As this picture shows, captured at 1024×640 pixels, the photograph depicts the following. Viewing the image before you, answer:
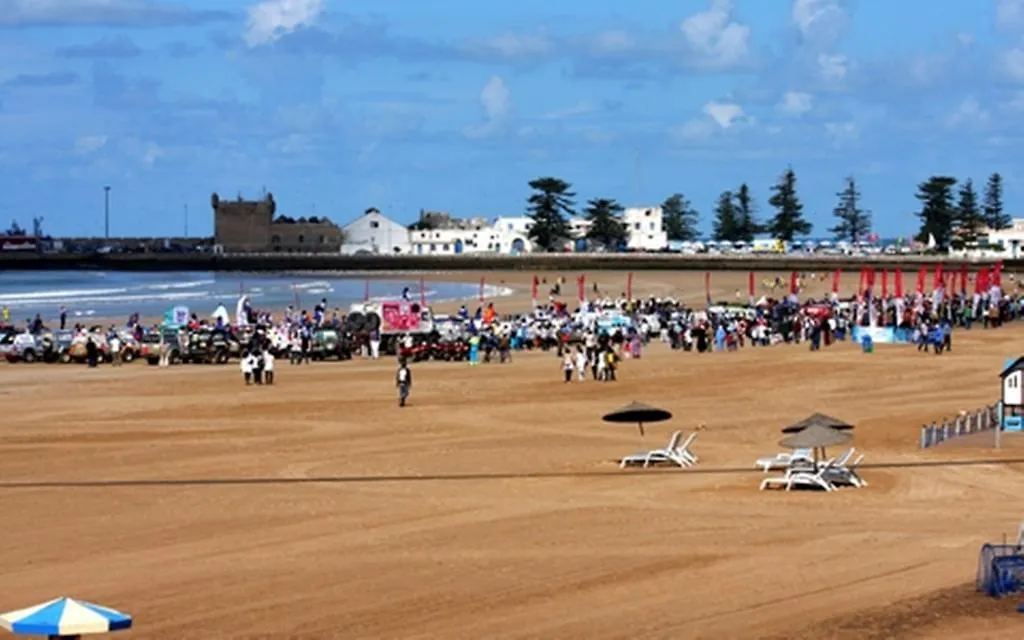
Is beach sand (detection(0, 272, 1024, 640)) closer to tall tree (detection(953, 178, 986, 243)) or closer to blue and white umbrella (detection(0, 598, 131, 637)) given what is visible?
blue and white umbrella (detection(0, 598, 131, 637))

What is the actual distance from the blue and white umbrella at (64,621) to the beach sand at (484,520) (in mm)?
2910

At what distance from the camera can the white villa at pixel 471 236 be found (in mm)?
162625

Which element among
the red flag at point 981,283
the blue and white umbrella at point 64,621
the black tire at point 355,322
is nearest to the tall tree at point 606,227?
the red flag at point 981,283

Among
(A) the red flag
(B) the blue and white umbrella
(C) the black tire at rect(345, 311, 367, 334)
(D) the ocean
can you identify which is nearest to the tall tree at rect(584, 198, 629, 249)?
(D) the ocean

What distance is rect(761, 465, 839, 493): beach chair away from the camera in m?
22.0

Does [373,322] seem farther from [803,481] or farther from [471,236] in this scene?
[471,236]

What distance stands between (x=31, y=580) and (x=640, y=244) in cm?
15259

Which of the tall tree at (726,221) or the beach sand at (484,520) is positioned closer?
the beach sand at (484,520)

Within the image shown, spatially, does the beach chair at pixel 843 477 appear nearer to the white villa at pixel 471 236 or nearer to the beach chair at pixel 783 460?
the beach chair at pixel 783 460

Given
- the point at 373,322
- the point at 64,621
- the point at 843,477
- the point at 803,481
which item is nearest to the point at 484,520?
the point at 803,481

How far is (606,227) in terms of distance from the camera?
549 ft

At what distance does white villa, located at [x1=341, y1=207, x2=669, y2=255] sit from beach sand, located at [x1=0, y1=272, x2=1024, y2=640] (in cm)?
12651

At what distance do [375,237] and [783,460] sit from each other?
144 metres

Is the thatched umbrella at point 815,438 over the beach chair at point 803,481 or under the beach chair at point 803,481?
over
